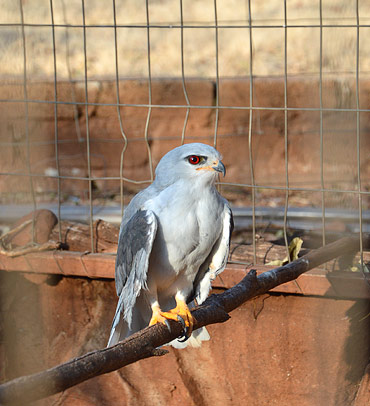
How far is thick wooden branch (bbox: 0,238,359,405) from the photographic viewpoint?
4.02 ft

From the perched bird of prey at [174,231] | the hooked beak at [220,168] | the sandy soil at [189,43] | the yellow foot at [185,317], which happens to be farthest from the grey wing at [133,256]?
the sandy soil at [189,43]

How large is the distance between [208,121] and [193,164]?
3.16 metres

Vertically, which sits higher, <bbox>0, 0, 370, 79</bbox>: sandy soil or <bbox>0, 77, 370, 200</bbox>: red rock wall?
<bbox>0, 0, 370, 79</bbox>: sandy soil

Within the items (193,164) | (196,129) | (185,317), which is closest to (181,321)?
(185,317)

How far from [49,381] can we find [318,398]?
155 cm

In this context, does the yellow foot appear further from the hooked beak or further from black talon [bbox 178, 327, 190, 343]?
the hooked beak

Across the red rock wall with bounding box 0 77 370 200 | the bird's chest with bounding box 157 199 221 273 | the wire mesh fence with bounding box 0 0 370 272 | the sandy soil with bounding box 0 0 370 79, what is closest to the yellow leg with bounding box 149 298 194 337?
the bird's chest with bounding box 157 199 221 273

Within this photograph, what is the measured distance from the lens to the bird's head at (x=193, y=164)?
1927 mm

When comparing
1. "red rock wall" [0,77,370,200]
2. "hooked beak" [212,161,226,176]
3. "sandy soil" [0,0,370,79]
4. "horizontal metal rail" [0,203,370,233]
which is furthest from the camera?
"sandy soil" [0,0,370,79]

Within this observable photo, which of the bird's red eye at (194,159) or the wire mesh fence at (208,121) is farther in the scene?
the wire mesh fence at (208,121)

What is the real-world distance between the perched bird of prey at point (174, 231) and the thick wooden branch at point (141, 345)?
0.09m

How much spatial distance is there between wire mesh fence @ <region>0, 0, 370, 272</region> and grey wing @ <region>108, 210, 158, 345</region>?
786mm

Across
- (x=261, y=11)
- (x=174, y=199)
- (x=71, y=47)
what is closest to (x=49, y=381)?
(x=174, y=199)

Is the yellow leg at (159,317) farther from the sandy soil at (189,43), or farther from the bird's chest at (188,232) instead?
the sandy soil at (189,43)
